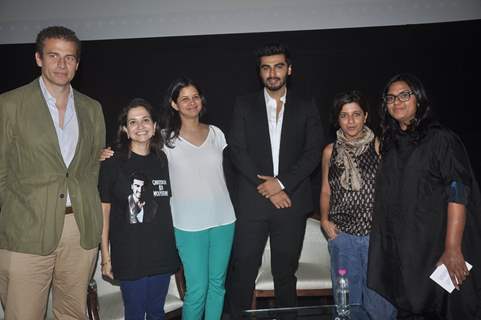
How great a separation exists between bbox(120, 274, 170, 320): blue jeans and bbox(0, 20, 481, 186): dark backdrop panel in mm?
1653

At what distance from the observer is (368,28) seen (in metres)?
3.32

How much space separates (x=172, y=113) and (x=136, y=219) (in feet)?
2.33

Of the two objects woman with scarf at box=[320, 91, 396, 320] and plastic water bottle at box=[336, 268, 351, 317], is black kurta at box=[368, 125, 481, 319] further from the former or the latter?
plastic water bottle at box=[336, 268, 351, 317]

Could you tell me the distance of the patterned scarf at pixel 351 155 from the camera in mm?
2283

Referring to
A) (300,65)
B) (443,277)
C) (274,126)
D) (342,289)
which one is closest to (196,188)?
(274,126)

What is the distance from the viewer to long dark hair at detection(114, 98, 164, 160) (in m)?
2.21

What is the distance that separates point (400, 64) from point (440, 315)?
2.10m

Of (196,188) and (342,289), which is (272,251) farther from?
(196,188)

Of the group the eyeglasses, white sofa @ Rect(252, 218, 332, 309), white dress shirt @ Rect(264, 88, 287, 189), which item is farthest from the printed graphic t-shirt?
the eyeglasses

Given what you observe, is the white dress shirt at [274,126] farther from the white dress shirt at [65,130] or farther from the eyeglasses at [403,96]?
the white dress shirt at [65,130]

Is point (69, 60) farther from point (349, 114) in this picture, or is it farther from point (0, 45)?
point (0, 45)

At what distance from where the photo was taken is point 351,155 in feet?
7.66

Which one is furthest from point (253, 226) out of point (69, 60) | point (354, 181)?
point (69, 60)

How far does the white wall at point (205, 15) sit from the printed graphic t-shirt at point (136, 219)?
159 cm
